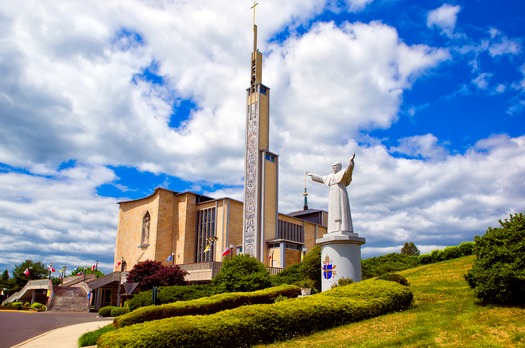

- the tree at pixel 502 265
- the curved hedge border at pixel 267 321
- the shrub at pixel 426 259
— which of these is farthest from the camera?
the shrub at pixel 426 259

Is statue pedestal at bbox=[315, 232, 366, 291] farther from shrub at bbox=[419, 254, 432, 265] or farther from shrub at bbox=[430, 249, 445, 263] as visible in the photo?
shrub at bbox=[419, 254, 432, 265]

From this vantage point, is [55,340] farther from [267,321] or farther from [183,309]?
[267,321]

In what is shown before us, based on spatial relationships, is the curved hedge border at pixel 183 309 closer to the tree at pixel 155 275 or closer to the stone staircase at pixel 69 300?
the tree at pixel 155 275

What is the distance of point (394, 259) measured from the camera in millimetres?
38188

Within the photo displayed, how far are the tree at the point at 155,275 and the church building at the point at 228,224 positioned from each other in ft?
20.1

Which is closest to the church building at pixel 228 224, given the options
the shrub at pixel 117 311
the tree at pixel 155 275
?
the tree at pixel 155 275

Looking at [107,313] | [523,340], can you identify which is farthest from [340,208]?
[107,313]

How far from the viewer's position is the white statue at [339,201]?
65.9 ft

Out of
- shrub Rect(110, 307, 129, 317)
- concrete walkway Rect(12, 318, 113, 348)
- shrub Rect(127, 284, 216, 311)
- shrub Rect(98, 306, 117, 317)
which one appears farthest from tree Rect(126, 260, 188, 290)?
concrete walkway Rect(12, 318, 113, 348)

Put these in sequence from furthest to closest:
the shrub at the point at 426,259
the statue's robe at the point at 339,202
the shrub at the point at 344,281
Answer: the shrub at the point at 426,259, the statue's robe at the point at 339,202, the shrub at the point at 344,281

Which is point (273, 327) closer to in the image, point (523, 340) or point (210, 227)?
point (523, 340)

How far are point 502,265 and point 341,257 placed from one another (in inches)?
290

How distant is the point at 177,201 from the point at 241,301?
144 feet

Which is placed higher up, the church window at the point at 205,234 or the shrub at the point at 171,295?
the church window at the point at 205,234
